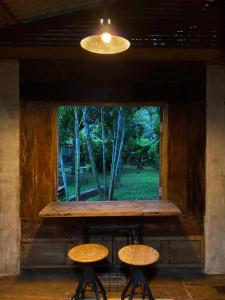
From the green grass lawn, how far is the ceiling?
543 centimetres

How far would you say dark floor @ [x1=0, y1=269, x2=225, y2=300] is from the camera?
3270mm

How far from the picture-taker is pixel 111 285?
347cm

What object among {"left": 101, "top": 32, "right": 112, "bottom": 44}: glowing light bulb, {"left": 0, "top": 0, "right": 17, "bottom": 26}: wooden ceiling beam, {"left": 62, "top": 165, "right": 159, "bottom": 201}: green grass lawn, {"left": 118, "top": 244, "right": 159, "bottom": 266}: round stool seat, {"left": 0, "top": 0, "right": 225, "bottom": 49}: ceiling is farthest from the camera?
{"left": 62, "top": 165, "right": 159, "bottom": 201}: green grass lawn

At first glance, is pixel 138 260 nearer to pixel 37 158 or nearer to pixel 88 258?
pixel 88 258

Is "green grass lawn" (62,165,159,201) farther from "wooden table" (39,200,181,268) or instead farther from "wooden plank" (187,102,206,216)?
"wooden table" (39,200,181,268)

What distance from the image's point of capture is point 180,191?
155 inches

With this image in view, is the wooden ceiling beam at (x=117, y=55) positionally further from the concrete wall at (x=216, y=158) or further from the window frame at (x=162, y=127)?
the window frame at (x=162, y=127)

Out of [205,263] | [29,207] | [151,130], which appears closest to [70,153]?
[151,130]

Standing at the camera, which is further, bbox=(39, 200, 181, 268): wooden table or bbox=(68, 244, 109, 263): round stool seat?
bbox=(39, 200, 181, 268): wooden table

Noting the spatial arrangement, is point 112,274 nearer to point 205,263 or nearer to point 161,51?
point 205,263

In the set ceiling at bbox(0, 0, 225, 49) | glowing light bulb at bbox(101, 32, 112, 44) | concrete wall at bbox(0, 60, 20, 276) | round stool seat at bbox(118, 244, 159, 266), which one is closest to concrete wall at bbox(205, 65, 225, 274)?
ceiling at bbox(0, 0, 225, 49)

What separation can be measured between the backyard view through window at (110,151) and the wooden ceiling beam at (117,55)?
237cm

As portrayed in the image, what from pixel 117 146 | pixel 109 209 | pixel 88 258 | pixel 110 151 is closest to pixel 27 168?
pixel 109 209

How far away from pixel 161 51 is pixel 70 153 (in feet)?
22.1
